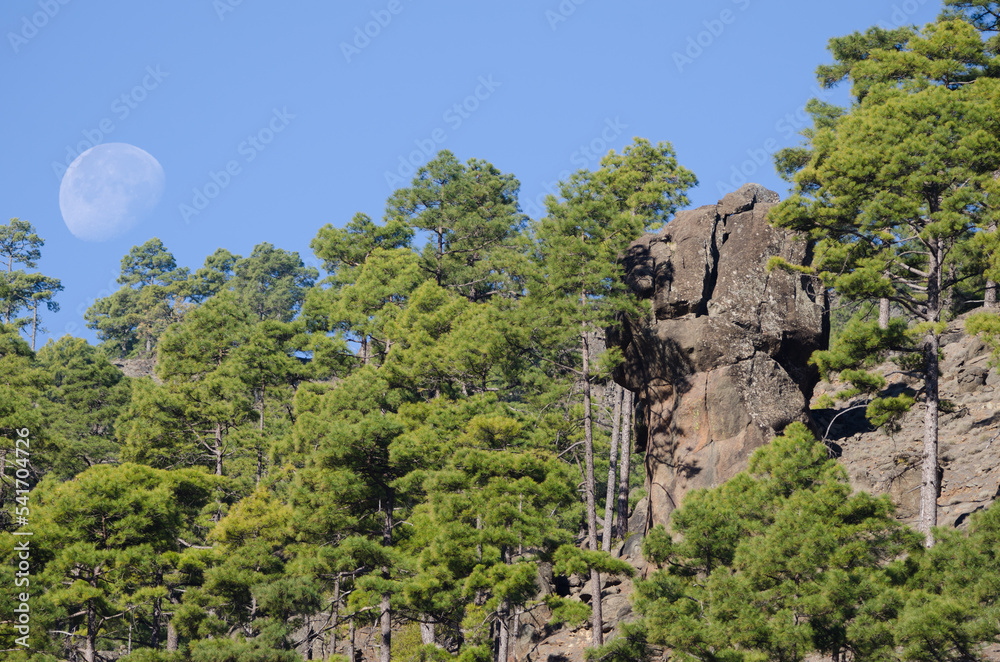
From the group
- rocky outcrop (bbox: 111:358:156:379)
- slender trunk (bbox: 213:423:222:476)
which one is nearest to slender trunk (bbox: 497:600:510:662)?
slender trunk (bbox: 213:423:222:476)

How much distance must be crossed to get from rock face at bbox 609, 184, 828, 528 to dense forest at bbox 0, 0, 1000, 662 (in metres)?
1.24

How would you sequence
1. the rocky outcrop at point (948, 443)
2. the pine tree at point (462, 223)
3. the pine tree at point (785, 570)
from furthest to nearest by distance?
the pine tree at point (462, 223)
the rocky outcrop at point (948, 443)
the pine tree at point (785, 570)

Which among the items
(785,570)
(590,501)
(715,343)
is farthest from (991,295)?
(785,570)

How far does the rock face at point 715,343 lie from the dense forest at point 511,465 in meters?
1.24

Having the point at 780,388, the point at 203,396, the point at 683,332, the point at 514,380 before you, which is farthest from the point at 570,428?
the point at 203,396

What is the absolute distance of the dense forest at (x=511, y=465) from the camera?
1670 centimetres

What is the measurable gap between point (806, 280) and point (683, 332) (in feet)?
14.9

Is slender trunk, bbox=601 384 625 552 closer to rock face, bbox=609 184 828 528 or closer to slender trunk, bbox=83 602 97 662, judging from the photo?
rock face, bbox=609 184 828 528

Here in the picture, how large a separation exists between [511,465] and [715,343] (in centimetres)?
801

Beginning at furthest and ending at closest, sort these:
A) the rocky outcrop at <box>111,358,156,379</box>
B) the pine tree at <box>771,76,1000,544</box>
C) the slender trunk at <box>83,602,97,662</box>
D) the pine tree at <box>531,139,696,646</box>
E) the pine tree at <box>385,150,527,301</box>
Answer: the rocky outcrop at <box>111,358,156,379</box>, the pine tree at <box>385,150,527,301</box>, the pine tree at <box>531,139,696,646</box>, the slender trunk at <box>83,602,97,662</box>, the pine tree at <box>771,76,1000,544</box>

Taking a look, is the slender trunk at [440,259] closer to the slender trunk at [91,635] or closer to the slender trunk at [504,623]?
the slender trunk at [504,623]

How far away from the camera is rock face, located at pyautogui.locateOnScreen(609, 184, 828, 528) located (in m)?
28.0

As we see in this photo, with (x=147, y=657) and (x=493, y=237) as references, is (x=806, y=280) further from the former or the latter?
(x=147, y=657)

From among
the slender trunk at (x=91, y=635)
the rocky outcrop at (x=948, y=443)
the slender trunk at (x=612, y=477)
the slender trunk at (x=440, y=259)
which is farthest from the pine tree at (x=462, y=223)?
the slender trunk at (x=91, y=635)
